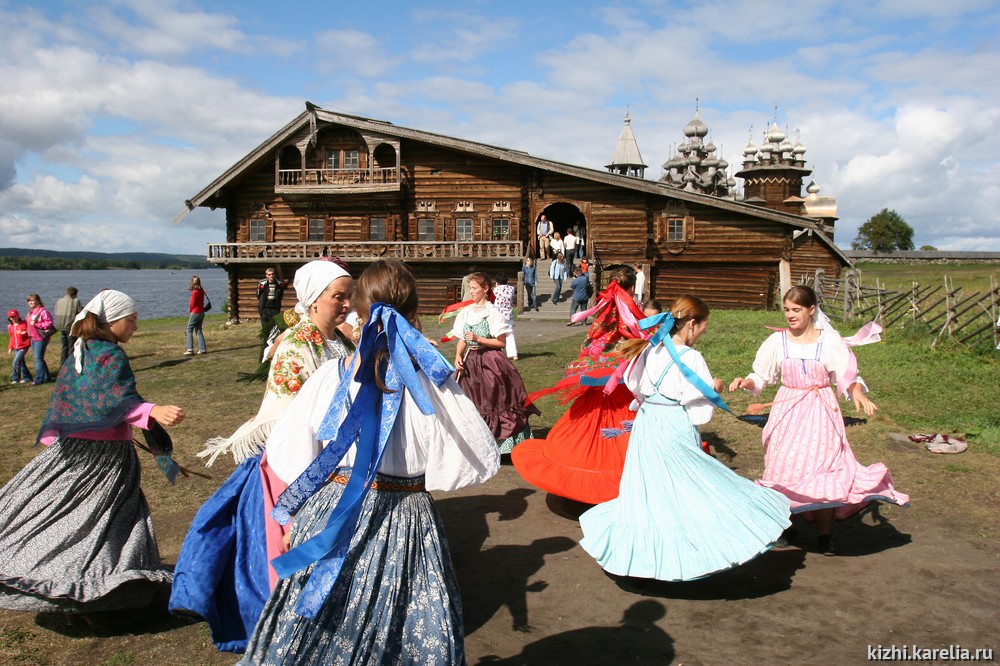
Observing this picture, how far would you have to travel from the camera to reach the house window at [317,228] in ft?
91.4

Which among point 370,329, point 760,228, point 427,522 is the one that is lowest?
point 427,522

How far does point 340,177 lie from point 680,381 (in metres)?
23.8

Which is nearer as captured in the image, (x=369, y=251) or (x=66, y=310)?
(x=66, y=310)

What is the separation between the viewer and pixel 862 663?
3.66m

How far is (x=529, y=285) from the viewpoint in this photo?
23.0 metres

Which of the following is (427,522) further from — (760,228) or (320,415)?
(760,228)

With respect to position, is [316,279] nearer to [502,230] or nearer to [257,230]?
[502,230]

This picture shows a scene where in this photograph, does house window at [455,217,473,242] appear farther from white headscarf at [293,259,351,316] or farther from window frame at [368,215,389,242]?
white headscarf at [293,259,351,316]

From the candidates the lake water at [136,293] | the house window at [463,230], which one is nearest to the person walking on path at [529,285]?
the house window at [463,230]

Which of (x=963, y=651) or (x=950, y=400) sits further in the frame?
(x=950, y=400)

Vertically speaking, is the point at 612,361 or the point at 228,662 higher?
the point at 612,361

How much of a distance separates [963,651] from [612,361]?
3226 mm

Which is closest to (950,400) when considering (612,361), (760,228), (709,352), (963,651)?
(709,352)

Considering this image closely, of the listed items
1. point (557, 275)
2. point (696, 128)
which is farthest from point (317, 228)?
point (696, 128)
